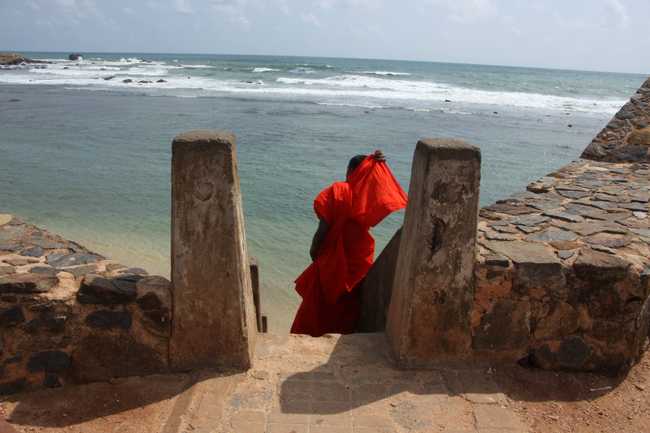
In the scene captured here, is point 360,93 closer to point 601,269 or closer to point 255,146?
point 255,146

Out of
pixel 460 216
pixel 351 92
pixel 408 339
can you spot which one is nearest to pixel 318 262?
pixel 408 339

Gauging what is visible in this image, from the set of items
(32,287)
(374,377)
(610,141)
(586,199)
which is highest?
(610,141)

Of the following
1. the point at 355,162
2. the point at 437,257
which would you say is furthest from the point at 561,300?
the point at 355,162

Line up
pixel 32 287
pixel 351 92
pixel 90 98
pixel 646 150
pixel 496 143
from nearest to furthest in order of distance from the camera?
pixel 32 287 < pixel 646 150 < pixel 496 143 < pixel 90 98 < pixel 351 92

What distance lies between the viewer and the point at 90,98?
2602cm

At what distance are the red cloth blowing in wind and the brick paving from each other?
48.2 inches

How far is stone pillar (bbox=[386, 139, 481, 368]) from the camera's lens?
3.01m

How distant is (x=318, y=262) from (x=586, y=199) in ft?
8.05

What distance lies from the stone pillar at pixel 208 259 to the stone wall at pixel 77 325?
0.14 m

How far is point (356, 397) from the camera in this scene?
10.2 feet

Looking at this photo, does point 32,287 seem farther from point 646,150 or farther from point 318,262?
point 646,150

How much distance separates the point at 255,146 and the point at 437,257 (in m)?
12.3

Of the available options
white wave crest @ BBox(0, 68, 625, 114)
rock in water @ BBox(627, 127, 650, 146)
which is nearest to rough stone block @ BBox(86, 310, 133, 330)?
rock in water @ BBox(627, 127, 650, 146)

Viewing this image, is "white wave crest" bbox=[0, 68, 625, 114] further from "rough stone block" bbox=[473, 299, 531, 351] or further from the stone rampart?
the stone rampart
